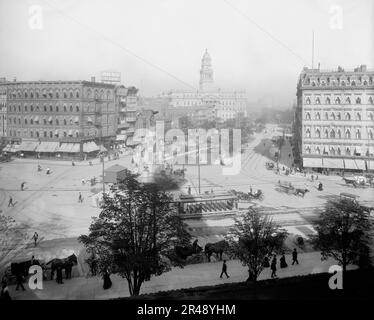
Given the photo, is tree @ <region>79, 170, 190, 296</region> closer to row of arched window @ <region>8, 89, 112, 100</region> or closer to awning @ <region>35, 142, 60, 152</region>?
awning @ <region>35, 142, 60, 152</region>

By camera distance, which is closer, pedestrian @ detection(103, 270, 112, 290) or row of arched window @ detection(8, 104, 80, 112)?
pedestrian @ detection(103, 270, 112, 290)

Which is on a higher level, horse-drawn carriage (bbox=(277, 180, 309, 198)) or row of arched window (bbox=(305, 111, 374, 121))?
row of arched window (bbox=(305, 111, 374, 121))

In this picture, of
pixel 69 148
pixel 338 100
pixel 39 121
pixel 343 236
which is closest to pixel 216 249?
pixel 343 236

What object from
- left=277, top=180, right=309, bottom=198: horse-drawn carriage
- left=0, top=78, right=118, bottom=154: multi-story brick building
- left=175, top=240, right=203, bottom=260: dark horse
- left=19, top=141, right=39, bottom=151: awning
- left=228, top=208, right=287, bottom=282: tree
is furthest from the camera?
left=0, top=78, right=118, bottom=154: multi-story brick building

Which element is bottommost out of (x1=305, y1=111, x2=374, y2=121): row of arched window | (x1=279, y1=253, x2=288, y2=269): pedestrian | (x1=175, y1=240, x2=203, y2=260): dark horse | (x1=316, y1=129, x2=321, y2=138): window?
(x1=279, y1=253, x2=288, y2=269): pedestrian

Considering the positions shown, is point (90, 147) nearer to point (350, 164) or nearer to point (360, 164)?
point (350, 164)

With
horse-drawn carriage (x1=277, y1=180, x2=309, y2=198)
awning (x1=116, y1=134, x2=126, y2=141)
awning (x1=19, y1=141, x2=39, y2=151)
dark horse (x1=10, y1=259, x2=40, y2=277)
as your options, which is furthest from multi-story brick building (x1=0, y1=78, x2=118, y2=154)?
dark horse (x1=10, y1=259, x2=40, y2=277)

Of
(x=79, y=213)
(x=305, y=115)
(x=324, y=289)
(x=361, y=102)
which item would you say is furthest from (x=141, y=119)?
(x=324, y=289)
